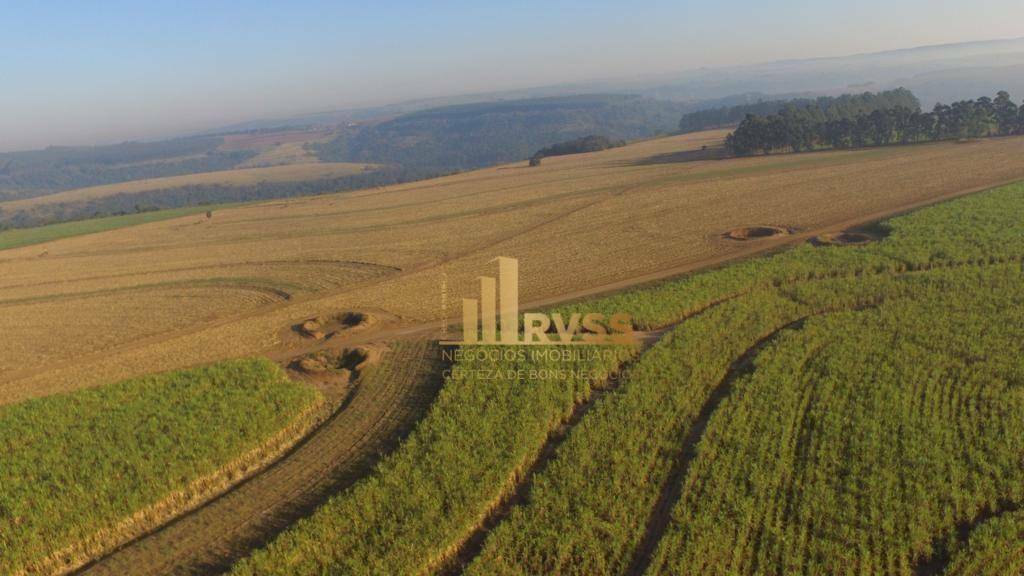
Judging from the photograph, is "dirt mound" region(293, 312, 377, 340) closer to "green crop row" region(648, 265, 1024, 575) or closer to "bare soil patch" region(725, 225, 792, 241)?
"green crop row" region(648, 265, 1024, 575)

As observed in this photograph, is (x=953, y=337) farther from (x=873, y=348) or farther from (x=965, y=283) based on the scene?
(x=965, y=283)

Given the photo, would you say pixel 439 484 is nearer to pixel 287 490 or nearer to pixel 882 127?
pixel 287 490

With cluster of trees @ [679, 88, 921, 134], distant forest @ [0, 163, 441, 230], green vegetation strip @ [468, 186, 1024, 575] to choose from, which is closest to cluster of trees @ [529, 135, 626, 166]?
cluster of trees @ [679, 88, 921, 134]

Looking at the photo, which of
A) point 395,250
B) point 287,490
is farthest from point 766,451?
point 395,250

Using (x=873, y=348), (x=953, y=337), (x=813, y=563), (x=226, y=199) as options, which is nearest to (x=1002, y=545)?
(x=813, y=563)

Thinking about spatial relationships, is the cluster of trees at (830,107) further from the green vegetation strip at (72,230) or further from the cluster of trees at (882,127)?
the green vegetation strip at (72,230)

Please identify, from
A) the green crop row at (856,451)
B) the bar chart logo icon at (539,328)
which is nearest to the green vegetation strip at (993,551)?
the green crop row at (856,451)
